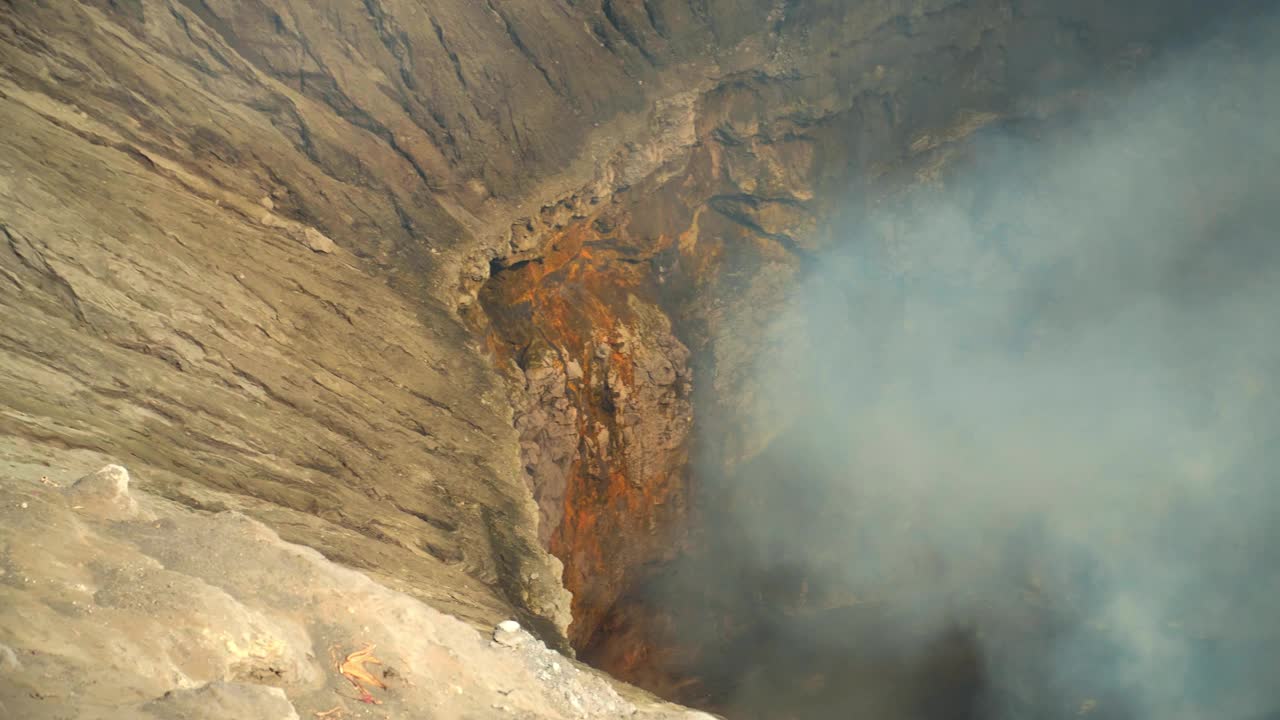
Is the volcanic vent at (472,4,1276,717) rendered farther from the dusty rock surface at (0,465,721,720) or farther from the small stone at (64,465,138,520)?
the small stone at (64,465,138,520)

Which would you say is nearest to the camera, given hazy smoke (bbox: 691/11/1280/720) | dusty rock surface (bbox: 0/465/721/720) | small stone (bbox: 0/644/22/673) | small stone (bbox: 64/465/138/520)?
small stone (bbox: 0/644/22/673)

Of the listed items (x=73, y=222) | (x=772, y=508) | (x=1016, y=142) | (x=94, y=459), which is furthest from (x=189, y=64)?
(x=1016, y=142)

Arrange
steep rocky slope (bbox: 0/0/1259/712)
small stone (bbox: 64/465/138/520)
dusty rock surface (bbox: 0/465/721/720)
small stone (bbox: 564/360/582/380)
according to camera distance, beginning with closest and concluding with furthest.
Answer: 1. dusty rock surface (bbox: 0/465/721/720)
2. small stone (bbox: 64/465/138/520)
3. steep rocky slope (bbox: 0/0/1259/712)
4. small stone (bbox: 564/360/582/380)

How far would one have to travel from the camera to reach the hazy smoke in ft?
63.7

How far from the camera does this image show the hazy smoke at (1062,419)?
63.7 feet

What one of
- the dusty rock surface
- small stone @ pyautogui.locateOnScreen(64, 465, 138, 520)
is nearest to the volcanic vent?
the dusty rock surface

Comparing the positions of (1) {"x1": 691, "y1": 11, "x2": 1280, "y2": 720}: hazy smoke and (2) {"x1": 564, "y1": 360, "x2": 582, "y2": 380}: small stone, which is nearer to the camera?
(2) {"x1": 564, "y1": 360, "x2": 582, "y2": 380}: small stone

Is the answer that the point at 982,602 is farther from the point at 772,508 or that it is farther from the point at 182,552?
the point at 182,552

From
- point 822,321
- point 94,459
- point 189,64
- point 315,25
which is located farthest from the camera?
point 822,321

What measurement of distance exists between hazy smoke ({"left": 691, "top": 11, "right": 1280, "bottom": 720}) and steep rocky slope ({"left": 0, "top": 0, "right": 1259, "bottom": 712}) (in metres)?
1.69

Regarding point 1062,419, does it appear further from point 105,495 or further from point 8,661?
point 8,661

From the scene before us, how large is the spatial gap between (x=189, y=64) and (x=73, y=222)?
18.6 ft

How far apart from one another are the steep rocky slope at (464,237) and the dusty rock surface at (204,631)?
5.10ft

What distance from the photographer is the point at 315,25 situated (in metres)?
16.6
